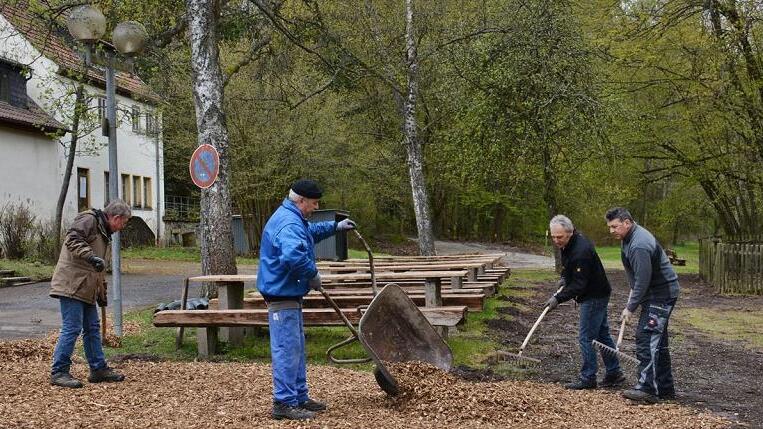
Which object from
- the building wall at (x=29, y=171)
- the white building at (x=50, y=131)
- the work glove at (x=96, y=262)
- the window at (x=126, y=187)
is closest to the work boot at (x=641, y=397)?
the work glove at (x=96, y=262)

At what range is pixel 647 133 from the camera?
22.5 m

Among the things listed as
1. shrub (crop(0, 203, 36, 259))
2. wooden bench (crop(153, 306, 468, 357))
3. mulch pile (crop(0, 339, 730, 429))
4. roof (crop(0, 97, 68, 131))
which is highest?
roof (crop(0, 97, 68, 131))

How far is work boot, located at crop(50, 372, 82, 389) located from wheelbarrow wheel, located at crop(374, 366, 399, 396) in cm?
272

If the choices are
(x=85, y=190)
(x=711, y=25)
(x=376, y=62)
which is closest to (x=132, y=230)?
(x=85, y=190)

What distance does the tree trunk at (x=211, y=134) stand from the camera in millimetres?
10828

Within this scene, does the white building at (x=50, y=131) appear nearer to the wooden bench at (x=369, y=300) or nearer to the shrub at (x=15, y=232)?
the shrub at (x=15, y=232)

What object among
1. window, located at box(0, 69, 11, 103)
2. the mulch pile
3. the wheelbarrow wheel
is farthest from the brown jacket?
window, located at box(0, 69, 11, 103)

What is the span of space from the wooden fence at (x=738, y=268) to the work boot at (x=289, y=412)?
1576cm

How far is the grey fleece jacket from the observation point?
7.01 meters

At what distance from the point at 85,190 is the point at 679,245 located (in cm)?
3920

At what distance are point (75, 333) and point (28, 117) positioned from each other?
20.2 m

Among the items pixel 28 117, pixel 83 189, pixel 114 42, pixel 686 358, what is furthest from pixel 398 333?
pixel 83 189

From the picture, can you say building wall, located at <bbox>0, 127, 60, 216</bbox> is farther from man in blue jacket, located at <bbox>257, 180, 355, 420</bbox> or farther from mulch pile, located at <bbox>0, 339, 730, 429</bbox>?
man in blue jacket, located at <bbox>257, 180, 355, 420</bbox>

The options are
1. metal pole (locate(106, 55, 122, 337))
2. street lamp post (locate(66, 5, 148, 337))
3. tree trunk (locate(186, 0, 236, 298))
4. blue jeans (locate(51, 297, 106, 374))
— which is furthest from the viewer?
tree trunk (locate(186, 0, 236, 298))
